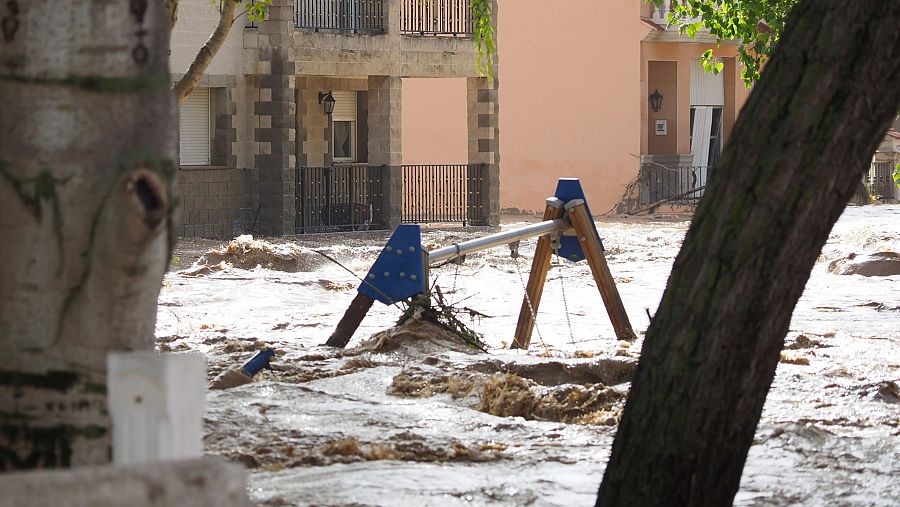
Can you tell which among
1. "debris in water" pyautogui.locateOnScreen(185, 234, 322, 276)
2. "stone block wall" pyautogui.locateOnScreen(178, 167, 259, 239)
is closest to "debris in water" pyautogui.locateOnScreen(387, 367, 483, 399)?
"debris in water" pyautogui.locateOnScreen(185, 234, 322, 276)

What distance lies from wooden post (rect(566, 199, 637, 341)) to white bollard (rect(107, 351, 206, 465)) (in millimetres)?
7837

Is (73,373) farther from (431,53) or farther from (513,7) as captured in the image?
(513,7)

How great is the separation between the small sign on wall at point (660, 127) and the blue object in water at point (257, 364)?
27555mm

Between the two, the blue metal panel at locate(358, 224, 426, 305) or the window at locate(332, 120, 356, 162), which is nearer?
the blue metal panel at locate(358, 224, 426, 305)

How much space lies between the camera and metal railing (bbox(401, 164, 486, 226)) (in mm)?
28766

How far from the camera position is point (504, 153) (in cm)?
3400

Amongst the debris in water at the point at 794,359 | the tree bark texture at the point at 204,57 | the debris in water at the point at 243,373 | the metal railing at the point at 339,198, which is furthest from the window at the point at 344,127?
the debris in water at the point at 243,373

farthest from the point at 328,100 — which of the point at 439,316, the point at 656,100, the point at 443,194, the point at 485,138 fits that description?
the point at 439,316

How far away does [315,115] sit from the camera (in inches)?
1074

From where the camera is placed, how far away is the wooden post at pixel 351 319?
30.4ft

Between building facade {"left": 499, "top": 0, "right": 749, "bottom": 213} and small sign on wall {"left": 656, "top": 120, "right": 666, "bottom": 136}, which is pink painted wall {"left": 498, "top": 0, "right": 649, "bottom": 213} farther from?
small sign on wall {"left": 656, "top": 120, "right": 666, "bottom": 136}

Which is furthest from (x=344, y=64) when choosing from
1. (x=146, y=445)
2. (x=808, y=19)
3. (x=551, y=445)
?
(x=146, y=445)

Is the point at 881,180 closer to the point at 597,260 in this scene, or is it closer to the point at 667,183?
the point at 667,183

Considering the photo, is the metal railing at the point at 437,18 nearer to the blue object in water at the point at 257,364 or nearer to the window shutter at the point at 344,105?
the window shutter at the point at 344,105
